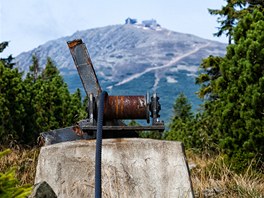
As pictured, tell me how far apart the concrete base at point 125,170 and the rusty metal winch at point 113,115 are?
17 centimetres

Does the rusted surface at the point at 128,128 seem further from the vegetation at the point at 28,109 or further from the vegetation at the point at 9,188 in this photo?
the vegetation at the point at 28,109

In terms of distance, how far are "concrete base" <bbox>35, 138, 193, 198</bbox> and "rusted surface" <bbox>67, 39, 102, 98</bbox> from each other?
0.74 meters

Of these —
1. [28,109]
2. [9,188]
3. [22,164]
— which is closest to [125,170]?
[9,188]

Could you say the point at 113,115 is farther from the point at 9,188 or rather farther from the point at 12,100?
the point at 12,100

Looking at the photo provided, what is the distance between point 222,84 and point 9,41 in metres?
34.2

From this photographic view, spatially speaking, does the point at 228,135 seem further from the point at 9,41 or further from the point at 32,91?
the point at 9,41

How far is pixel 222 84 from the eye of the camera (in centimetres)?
954

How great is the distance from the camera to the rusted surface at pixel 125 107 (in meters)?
4.05

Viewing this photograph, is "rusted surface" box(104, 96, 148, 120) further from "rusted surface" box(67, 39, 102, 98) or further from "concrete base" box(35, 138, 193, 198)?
"rusted surface" box(67, 39, 102, 98)

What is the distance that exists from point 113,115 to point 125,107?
4.9 inches

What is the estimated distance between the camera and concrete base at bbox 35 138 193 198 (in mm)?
3727

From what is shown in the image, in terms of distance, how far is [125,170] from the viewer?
377cm

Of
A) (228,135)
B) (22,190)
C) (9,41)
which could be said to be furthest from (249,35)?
(9,41)

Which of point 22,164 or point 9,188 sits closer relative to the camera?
point 9,188
